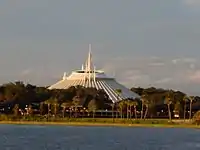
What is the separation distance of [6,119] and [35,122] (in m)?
11.1

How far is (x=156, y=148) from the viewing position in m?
85.1

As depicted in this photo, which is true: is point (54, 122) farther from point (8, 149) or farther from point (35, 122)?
point (8, 149)

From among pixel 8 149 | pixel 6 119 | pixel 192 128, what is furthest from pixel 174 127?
pixel 8 149

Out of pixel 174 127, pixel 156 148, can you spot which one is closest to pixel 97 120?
pixel 174 127

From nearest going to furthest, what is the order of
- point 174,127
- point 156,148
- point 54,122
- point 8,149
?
1. point 8,149
2. point 156,148
3. point 174,127
4. point 54,122

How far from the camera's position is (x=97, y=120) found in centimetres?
18100

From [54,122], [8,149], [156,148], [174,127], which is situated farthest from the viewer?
[54,122]

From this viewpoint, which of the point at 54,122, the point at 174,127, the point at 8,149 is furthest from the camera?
the point at 54,122

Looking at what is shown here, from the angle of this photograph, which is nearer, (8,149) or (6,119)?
(8,149)

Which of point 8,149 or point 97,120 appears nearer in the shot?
point 8,149

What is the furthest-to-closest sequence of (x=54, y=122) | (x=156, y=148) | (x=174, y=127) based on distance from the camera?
(x=54, y=122) < (x=174, y=127) < (x=156, y=148)

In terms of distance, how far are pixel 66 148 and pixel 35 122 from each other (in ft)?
328

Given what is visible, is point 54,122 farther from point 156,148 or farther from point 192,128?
point 156,148

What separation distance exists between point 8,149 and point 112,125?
98.5 m
